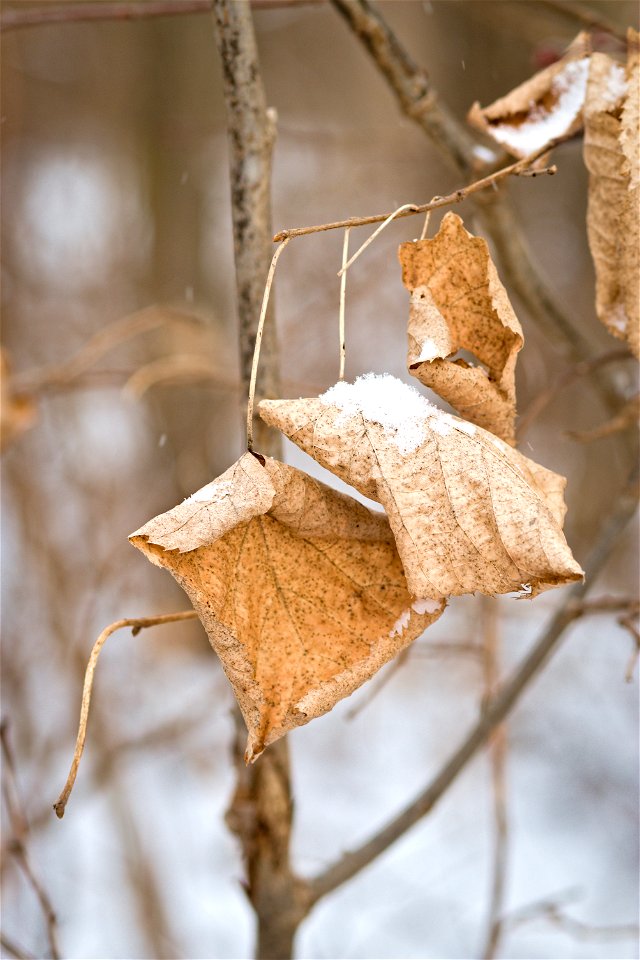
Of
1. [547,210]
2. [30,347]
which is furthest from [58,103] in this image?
[547,210]

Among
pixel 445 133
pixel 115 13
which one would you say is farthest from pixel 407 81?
pixel 115 13

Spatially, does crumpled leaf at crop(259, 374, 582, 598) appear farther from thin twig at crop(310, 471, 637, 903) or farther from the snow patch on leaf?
thin twig at crop(310, 471, 637, 903)

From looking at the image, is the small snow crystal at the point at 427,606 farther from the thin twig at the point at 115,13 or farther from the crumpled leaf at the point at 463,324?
the thin twig at the point at 115,13

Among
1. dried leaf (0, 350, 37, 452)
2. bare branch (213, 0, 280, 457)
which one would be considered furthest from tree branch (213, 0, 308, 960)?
dried leaf (0, 350, 37, 452)

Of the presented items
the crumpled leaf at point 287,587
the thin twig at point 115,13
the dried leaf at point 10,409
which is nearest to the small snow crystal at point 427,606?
the crumpled leaf at point 287,587

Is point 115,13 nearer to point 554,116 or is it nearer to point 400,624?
point 554,116

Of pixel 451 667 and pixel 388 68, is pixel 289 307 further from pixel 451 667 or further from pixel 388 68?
pixel 388 68
